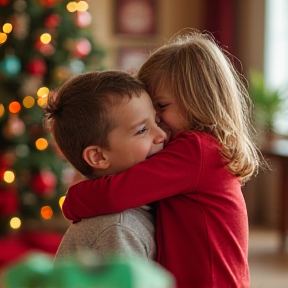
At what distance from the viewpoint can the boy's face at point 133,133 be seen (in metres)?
1.33

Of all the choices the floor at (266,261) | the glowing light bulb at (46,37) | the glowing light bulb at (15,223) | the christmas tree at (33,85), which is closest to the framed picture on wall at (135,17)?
the christmas tree at (33,85)

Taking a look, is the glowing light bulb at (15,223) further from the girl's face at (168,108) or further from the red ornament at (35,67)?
the girl's face at (168,108)

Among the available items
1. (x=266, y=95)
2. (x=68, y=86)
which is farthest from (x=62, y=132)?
(x=266, y=95)

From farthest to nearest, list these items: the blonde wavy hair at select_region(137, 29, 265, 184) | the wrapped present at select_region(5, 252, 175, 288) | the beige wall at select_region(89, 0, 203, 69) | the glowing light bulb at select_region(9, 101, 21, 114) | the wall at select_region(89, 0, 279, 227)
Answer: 1. the beige wall at select_region(89, 0, 203, 69)
2. the wall at select_region(89, 0, 279, 227)
3. the glowing light bulb at select_region(9, 101, 21, 114)
4. the blonde wavy hair at select_region(137, 29, 265, 184)
5. the wrapped present at select_region(5, 252, 175, 288)

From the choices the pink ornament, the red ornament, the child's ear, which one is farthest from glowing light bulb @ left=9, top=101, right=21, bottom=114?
the child's ear

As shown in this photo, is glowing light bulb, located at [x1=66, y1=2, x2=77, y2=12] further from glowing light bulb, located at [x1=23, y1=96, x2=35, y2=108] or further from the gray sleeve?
the gray sleeve

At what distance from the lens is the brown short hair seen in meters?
1.32

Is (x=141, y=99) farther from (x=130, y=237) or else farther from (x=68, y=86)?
(x=130, y=237)

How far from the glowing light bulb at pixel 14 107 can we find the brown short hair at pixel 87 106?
3.05m

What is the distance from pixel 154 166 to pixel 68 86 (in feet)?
0.84

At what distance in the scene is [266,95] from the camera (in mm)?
5242

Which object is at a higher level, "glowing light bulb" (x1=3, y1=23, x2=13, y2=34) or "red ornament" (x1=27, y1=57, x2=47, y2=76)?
"glowing light bulb" (x1=3, y1=23, x2=13, y2=34)

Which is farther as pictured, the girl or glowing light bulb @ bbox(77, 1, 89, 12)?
glowing light bulb @ bbox(77, 1, 89, 12)

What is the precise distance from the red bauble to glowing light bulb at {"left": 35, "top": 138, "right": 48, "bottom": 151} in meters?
0.18
